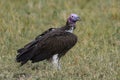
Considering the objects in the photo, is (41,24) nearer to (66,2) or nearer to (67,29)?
(66,2)

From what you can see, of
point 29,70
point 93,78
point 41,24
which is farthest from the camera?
point 41,24

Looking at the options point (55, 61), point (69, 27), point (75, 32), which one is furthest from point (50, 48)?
point (75, 32)

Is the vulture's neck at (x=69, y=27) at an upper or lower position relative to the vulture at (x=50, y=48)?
upper

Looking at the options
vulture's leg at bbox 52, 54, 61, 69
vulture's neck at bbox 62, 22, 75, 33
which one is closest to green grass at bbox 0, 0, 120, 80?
vulture's leg at bbox 52, 54, 61, 69

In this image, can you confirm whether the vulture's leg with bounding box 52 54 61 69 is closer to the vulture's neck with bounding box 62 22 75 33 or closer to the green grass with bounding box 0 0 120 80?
the green grass with bounding box 0 0 120 80

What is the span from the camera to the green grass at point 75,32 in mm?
7941

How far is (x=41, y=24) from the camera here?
11570mm

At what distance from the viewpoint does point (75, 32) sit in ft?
35.6

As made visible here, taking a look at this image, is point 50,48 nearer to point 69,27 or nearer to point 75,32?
point 69,27

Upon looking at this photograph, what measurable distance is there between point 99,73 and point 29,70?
104cm

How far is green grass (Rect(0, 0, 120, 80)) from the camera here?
26.1 feet

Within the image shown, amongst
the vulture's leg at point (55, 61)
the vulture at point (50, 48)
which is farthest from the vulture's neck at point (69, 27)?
the vulture's leg at point (55, 61)

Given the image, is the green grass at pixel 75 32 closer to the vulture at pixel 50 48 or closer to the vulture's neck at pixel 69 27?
the vulture at pixel 50 48

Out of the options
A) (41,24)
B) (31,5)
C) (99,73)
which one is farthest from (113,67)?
(31,5)
